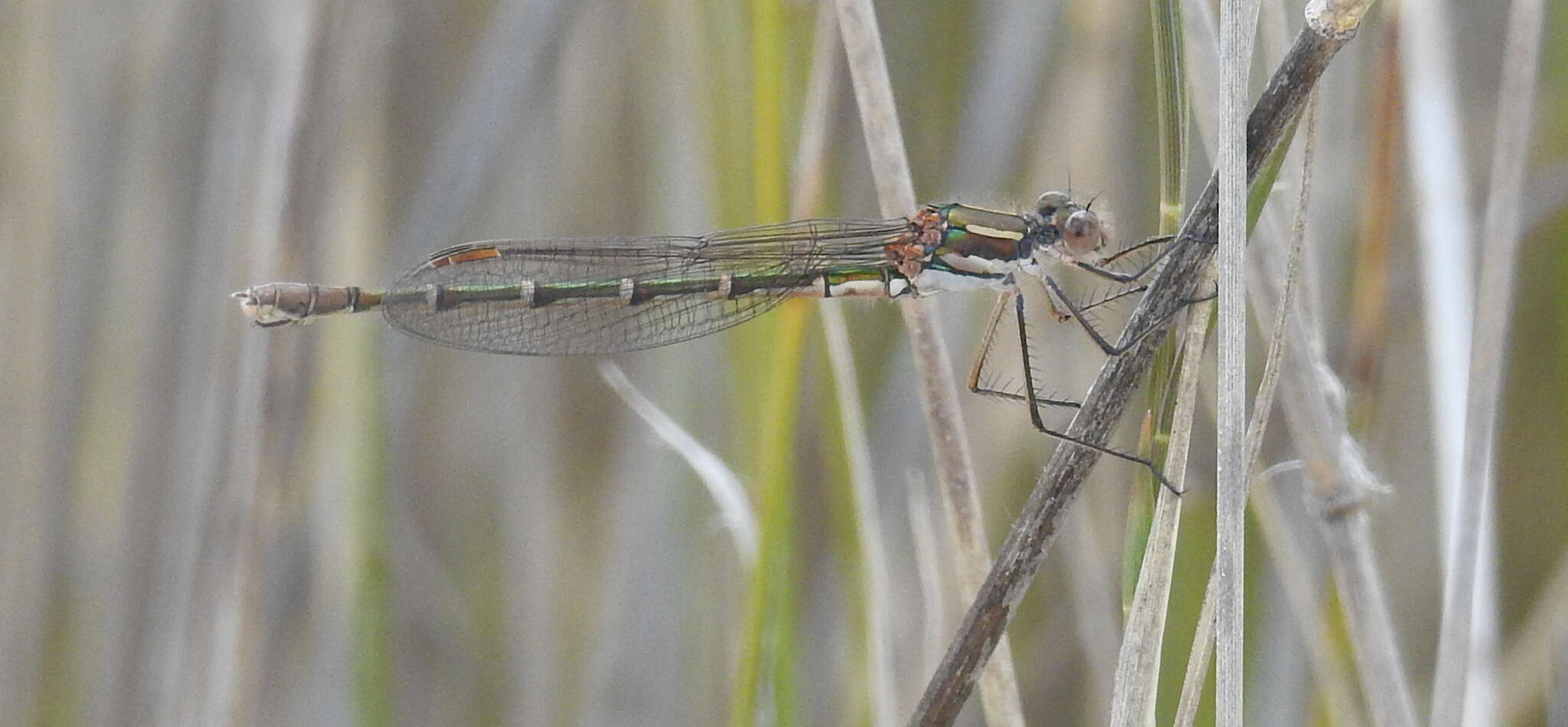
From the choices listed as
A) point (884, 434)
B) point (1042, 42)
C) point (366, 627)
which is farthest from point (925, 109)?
point (366, 627)

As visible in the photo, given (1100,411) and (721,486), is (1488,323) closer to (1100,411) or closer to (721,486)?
(1100,411)

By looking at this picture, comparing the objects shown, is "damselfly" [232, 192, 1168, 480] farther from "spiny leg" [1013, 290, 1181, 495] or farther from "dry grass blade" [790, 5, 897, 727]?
"dry grass blade" [790, 5, 897, 727]

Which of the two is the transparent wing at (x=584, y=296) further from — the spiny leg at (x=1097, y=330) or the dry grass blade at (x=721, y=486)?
the spiny leg at (x=1097, y=330)

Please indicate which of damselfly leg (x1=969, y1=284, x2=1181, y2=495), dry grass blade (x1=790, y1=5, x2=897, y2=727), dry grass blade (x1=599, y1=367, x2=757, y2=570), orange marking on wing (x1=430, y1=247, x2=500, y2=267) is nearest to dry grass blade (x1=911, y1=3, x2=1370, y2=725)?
damselfly leg (x1=969, y1=284, x2=1181, y2=495)

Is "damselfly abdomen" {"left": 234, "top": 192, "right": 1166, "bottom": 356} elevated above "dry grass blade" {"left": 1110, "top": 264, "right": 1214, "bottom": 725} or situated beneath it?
elevated above

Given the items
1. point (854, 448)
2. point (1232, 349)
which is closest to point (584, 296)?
point (854, 448)

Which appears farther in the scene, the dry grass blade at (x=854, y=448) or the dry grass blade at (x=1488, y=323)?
the dry grass blade at (x=854, y=448)

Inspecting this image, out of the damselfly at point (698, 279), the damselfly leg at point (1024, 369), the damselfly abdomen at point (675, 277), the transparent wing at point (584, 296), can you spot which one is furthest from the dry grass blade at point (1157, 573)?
the transparent wing at point (584, 296)
